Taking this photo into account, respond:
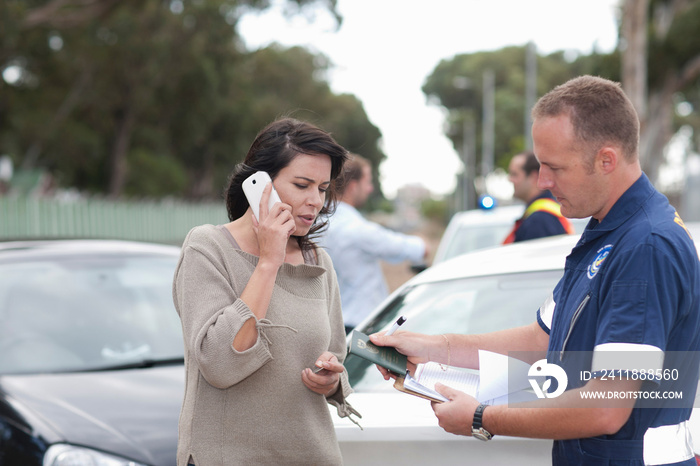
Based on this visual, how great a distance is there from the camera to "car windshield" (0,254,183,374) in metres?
4.01

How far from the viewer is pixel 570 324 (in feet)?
6.39

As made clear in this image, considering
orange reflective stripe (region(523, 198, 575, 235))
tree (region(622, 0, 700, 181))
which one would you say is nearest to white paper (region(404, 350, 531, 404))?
orange reflective stripe (region(523, 198, 575, 235))

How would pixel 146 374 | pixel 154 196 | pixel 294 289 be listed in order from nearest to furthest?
pixel 294 289
pixel 146 374
pixel 154 196

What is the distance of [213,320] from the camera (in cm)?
208

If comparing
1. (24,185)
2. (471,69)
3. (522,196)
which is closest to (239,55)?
(24,185)

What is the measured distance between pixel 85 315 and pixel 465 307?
7.13 feet

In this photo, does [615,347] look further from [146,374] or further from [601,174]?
[146,374]

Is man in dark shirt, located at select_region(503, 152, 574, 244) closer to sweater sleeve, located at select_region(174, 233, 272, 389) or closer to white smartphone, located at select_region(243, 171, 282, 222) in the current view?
white smartphone, located at select_region(243, 171, 282, 222)

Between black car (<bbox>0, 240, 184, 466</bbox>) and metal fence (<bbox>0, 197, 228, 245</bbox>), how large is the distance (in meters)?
6.46

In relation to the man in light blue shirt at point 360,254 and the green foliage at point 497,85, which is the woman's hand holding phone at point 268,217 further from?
the green foliage at point 497,85

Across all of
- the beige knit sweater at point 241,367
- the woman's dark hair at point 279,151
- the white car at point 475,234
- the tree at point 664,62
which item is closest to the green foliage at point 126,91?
the tree at point 664,62

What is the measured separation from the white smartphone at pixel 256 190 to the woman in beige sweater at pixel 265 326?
2 cm

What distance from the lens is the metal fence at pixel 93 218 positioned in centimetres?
1709

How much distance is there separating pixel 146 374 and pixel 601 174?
2.74 meters
